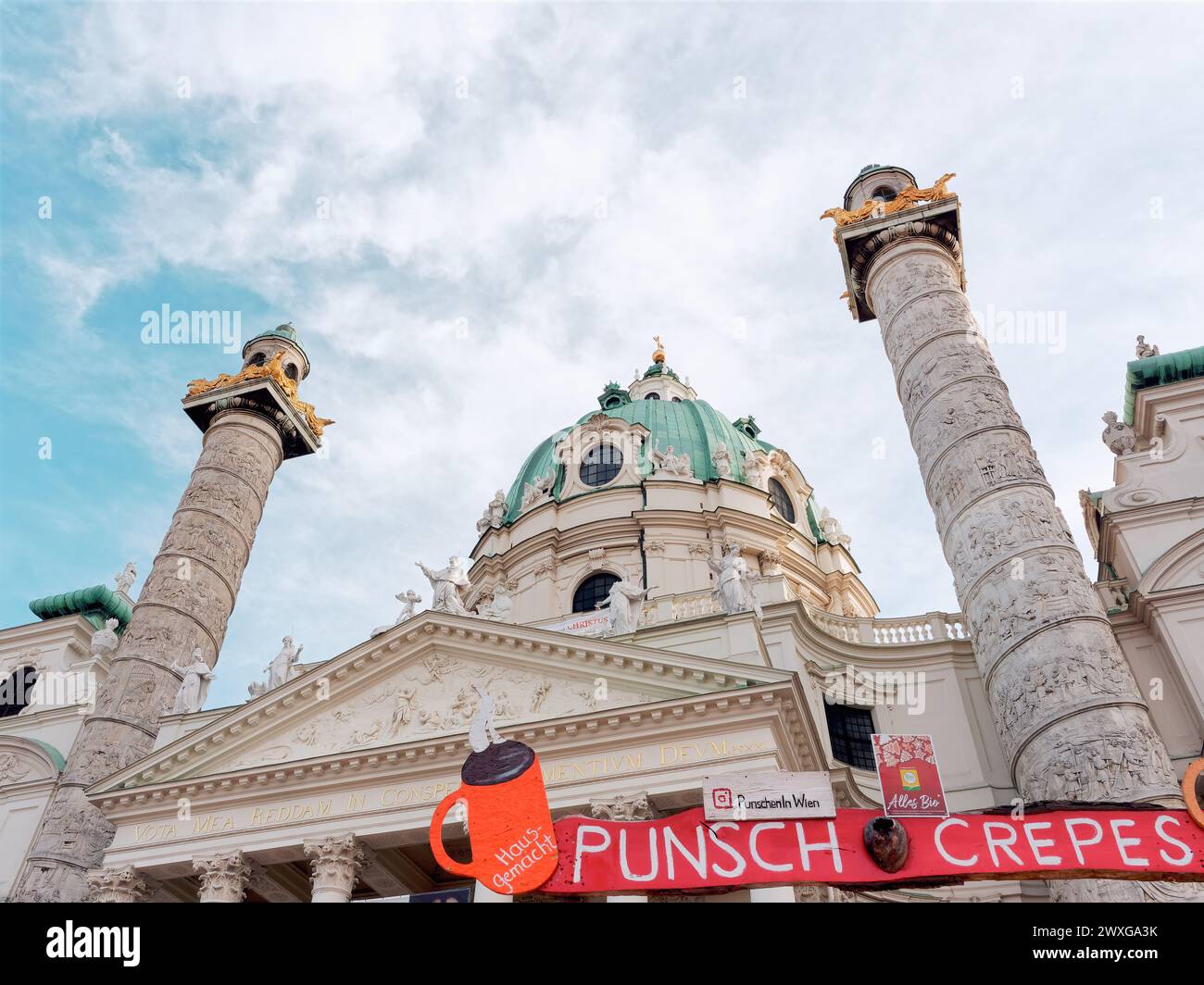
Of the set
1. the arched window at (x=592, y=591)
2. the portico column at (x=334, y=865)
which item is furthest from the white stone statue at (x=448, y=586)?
the arched window at (x=592, y=591)

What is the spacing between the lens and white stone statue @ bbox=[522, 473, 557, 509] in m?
35.0

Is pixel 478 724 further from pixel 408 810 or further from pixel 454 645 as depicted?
pixel 454 645

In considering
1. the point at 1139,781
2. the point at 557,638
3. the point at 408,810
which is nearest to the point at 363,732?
the point at 408,810

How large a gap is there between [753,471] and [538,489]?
26.1 feet

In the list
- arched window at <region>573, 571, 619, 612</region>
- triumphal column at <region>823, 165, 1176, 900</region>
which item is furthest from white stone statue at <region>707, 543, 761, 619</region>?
arched window at <region>573, 571, 619, 612</region>

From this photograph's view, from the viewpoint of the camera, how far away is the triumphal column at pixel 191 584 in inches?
830

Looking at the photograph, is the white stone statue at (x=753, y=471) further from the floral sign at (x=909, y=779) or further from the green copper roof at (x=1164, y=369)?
the floral sign at (x=909, y=779)

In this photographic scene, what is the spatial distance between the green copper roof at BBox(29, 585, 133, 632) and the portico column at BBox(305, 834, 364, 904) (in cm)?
1615

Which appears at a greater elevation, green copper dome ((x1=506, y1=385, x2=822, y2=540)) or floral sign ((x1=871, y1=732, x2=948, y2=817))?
green copper dome ((x1=506, y1=385, x2=822, y2=540))

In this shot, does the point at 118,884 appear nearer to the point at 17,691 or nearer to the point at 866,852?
the point at 17,691

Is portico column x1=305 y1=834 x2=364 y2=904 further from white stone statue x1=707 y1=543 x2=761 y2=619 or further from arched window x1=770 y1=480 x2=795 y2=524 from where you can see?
arched window x1=770 y1=480 x2=795 y2=524

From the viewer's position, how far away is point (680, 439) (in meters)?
37.6

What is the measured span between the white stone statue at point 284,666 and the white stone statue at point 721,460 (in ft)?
54.5
